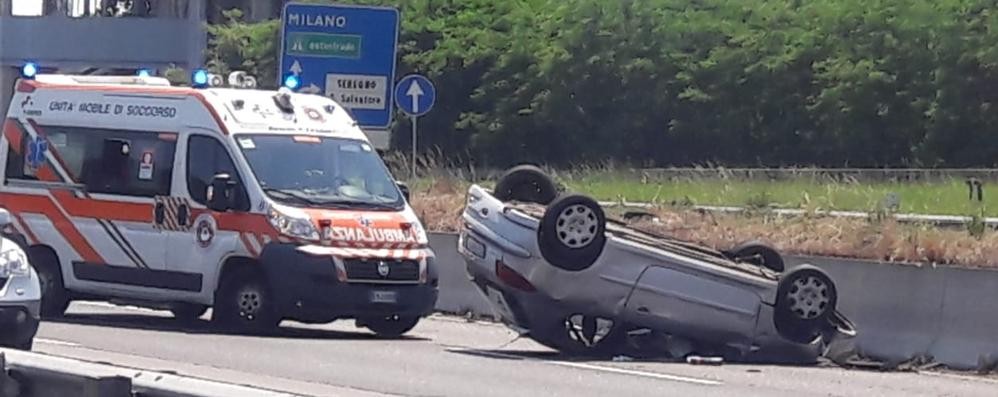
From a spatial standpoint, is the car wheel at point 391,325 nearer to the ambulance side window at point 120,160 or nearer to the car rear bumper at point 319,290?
the car rear bumper at point 319,290

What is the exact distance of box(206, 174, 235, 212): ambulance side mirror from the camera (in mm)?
18078

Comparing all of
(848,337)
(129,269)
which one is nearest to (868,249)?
(848,337)

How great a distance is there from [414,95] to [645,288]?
A: 1242 centimetres

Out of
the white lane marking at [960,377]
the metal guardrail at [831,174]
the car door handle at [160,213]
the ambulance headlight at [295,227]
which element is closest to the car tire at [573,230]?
the ambulance headlight at [295,227]

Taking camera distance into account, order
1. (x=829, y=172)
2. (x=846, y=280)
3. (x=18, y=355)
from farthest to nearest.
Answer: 1. (x=829, y=172)
2. (x=846, y=280)
3. (x=18, y=355)

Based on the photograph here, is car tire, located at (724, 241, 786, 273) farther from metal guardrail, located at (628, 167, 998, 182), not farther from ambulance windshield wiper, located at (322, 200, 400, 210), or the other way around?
metal guardrail, located at (628, 167, 998, 182)

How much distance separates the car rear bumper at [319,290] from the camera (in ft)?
58.0

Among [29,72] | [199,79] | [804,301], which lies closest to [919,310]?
[804,301]

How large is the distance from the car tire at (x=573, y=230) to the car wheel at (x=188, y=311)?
3.99 meters

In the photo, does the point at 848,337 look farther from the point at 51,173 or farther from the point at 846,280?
the point at 51,173

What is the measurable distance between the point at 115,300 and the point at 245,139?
2.16 m

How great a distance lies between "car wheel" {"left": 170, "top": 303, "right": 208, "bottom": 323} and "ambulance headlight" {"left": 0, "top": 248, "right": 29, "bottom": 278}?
4.81 meters

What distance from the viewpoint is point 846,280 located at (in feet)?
57.9

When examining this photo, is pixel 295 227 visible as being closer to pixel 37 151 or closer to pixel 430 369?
pixel 430 369
